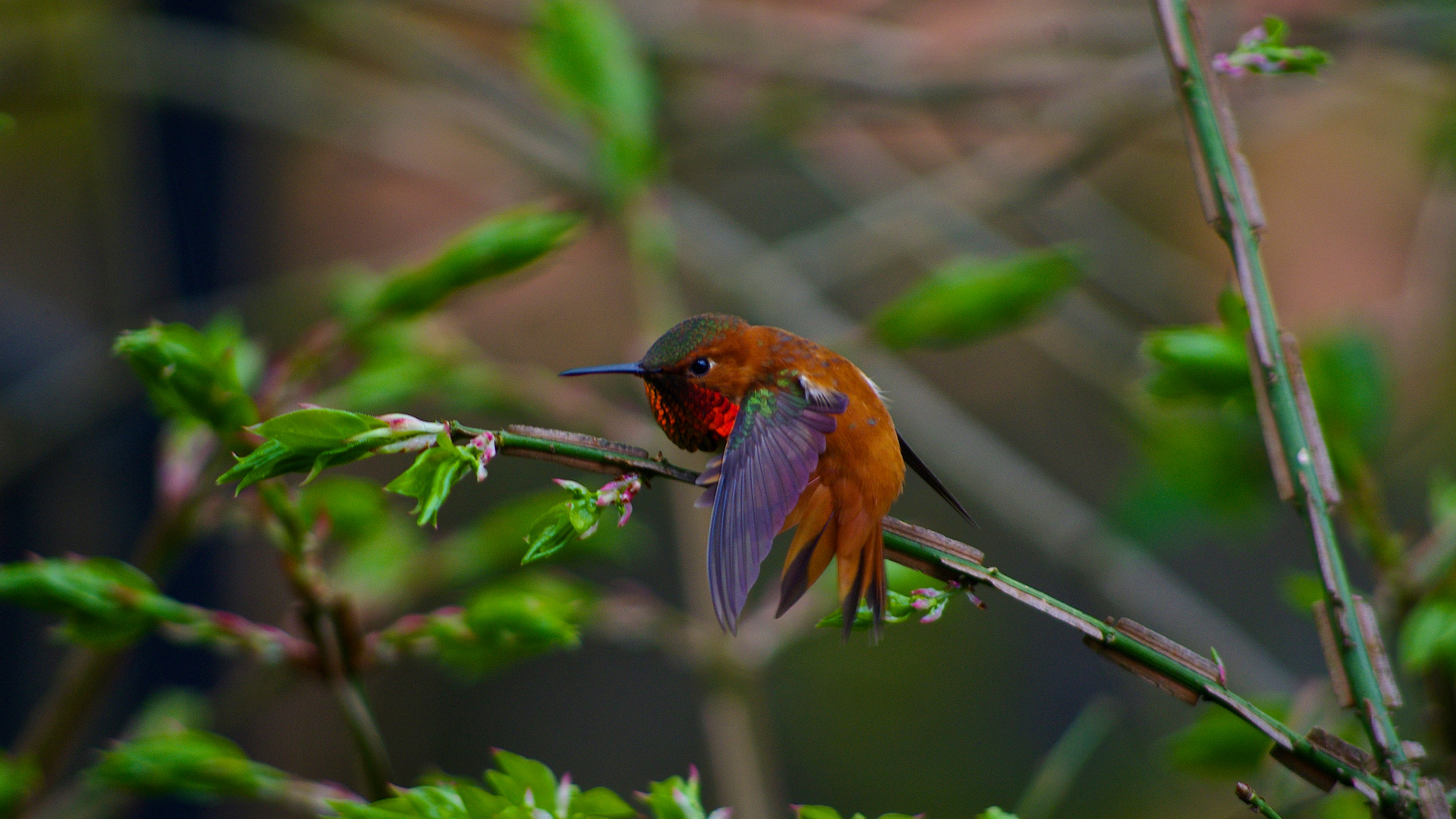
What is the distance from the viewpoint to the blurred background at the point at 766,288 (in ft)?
4.14

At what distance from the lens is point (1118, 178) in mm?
2287

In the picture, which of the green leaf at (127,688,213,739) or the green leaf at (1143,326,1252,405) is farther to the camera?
the green leaf at (127,688,213,739)

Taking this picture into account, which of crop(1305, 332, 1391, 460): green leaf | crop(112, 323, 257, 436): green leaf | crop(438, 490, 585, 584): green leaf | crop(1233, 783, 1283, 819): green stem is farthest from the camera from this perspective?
crop(438, 490, 585, 584): green leaf

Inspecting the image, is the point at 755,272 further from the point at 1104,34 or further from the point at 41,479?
the point at 41,479

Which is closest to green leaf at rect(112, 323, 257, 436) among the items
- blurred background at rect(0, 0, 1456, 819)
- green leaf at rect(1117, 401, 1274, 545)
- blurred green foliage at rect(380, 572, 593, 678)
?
blurred green foliage at rect(380, 572, 593, 678)

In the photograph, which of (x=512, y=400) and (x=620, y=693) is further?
(x=620, y=693)

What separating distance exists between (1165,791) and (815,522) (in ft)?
5.73

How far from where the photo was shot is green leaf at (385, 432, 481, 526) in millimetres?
334

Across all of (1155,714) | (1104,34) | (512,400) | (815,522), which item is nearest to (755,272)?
(512,400)

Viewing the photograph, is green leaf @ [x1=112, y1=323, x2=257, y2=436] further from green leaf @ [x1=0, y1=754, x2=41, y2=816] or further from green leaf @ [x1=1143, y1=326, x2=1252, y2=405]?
green leaf @ [x1=1143, y1=326, x2=1252, y2=405]

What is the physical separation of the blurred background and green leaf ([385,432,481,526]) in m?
0.57

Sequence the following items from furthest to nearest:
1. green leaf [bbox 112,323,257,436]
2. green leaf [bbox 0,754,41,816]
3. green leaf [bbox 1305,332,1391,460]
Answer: green leaf [bbox 1305,332,1391,460]
green leaf [bbox 0,754,41,816]
green leaf [bbox 112,323,257,436]

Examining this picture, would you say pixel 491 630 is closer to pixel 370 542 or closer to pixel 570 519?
pixel 570 519

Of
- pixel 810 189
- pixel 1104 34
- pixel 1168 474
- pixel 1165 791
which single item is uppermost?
pixel 1104 34
